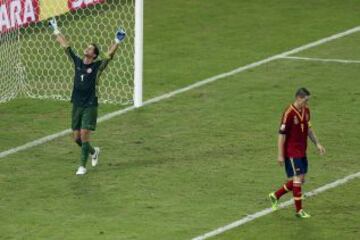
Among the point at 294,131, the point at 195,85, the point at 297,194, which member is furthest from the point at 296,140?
the point at 195,85

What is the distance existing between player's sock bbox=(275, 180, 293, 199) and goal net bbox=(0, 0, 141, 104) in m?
6.54

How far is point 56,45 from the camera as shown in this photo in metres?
25.6

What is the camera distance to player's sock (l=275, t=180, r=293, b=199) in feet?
54.9

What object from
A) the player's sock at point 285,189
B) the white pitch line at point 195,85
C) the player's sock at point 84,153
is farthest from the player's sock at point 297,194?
the white pitch line at point 195,85

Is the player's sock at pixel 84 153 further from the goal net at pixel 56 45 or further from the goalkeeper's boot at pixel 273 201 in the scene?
the goal net at pixel 56 45

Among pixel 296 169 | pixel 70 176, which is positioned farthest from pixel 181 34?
pixel 296 169

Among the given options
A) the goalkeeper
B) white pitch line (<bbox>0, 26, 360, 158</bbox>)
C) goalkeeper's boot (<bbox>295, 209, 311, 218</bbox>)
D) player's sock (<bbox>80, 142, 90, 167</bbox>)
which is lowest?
white pitch line (<bbox>0, 26, 360, 158</bbox>)

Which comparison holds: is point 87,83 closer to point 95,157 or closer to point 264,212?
point 95,157

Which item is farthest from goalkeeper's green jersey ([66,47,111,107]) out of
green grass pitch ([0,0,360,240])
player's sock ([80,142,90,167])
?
green grass pitch ([0,0,360,240])

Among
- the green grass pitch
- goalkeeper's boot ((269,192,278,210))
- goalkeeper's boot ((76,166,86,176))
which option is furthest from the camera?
goalkeeper's boot ((76,166,86,176))

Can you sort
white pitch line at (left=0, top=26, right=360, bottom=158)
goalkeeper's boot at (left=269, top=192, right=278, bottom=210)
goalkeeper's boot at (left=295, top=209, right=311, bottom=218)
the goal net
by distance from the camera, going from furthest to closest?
1. the goal net
2. white pitch line at (left=0, top=26, right=360, bottom=158)
3. goalkeeper's boot at (left=269, top=192, right=278, bottom=210)
4. goalkeeper's boot at (left=295, top=209, right=311, bottom=218)

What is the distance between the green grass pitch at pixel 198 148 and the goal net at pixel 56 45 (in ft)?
1.56

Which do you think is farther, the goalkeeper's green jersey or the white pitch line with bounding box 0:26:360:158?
the white pitch line with bounding box 0:26:360:158

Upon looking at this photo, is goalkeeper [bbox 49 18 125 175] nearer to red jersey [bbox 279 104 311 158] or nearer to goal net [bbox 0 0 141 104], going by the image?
red jersey [bbox 279 104 311 158]
